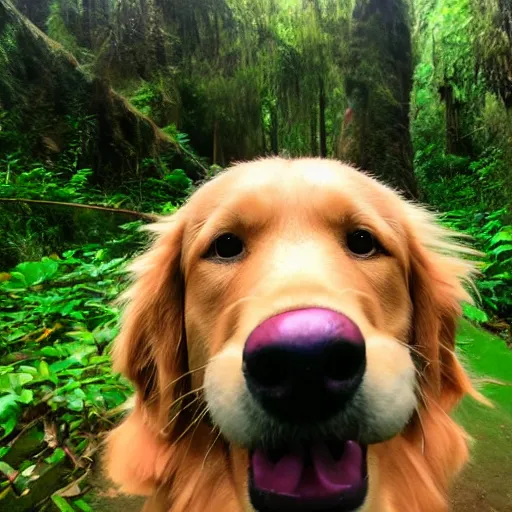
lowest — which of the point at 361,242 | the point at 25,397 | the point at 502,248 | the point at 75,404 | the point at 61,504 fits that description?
Result: the point at 61,504

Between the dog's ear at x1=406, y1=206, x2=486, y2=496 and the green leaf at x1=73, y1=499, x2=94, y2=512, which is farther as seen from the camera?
the green leaf at x1=73, y1=499, x2=94, y2=512

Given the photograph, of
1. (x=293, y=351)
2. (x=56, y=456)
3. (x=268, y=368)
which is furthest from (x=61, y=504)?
(x=293, y=351)

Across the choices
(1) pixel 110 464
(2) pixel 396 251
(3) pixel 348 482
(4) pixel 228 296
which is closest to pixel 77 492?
(1) pixel 110 464

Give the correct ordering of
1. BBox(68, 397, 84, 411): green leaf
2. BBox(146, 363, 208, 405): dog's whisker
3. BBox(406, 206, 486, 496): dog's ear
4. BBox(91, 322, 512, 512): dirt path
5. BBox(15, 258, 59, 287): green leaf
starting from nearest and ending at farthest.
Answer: BBox(146, 363, 208, 405): dog's whisker, BBox(406, 206, 486, 496): dog's ear, BBox(68, 397, 84, 411): green leaf, BBox(91, 322, 512, 512): dirt path, BBox(15, 258, 59, 287): green leaf

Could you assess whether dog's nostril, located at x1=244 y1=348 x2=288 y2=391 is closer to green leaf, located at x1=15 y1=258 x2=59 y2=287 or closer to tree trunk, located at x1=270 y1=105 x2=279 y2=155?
green leaf, located at x1=15 y1=258 x2=59 y2=287

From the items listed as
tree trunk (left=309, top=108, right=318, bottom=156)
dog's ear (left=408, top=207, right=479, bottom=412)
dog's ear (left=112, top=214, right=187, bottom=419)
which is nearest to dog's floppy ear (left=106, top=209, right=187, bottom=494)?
dog's ear (left=112, top=214, right=187, bottom=419)

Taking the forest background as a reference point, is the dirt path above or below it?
below

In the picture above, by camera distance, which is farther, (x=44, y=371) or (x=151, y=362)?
(x=44, y=371)

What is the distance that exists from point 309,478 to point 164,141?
8.40 metres

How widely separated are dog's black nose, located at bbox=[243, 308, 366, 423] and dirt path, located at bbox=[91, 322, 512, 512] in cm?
161

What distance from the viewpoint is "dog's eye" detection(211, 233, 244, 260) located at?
2008 millimetres

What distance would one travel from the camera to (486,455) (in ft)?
10.4

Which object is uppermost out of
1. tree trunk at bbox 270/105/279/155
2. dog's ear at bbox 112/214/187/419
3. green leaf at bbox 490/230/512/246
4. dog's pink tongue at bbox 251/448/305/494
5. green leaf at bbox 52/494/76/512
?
tree trunk at bbox 270/105/279/155

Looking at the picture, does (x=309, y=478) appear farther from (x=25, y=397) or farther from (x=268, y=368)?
(x=25, y=397)
